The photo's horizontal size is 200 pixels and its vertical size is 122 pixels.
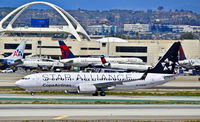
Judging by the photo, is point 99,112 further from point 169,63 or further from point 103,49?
point 103,49

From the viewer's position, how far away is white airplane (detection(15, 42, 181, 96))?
65000mm

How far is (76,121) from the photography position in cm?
4025

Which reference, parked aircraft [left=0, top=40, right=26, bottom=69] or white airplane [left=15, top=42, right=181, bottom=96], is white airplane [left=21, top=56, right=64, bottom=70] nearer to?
parked aircraft [left=0, top=40, right=26, bottom=69]

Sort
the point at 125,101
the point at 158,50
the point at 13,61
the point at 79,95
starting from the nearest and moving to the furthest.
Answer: the point at 125,101 → the point at 79,95 → the point at 13,61 → the point at 158,50

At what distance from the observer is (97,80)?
68062 mm

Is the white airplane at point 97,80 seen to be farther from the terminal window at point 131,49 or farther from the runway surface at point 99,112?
the terminal window at point 131,49

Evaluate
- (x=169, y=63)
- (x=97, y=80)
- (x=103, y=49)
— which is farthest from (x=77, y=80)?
(x=103, y=49)

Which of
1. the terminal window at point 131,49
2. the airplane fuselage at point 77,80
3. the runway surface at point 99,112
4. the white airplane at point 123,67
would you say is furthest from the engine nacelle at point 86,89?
the terminal window at point 131,49

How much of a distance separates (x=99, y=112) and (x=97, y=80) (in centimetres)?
2198

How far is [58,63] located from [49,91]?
7732cm

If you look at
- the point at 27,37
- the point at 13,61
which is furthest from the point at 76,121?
the point at 27,37

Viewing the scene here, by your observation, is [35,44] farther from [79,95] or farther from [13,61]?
[79,95]

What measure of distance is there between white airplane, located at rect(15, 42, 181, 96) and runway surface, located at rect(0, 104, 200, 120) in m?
14.1

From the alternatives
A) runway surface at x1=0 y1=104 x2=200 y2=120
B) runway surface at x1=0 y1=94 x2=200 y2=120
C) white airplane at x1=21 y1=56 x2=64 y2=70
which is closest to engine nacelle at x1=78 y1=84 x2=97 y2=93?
runway surface at x1=0 y1=94 x2=200 y2=120
